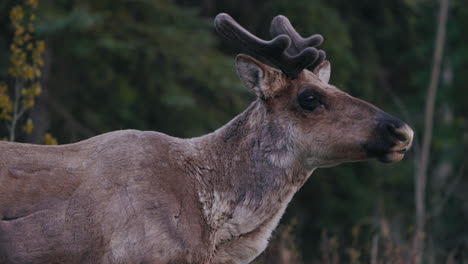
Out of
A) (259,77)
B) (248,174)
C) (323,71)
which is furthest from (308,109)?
(323,71)

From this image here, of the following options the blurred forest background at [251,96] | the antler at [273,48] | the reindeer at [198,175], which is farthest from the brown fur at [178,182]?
the blurred forest background at [251,96]

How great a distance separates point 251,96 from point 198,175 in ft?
45.5

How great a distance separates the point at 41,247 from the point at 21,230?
179mm

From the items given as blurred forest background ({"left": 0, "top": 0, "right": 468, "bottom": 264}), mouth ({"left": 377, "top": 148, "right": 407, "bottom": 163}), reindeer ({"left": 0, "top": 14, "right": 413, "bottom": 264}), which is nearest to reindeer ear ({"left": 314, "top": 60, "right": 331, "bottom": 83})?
reindeer ({"left": 0, "top": 14, "right": 413, "bottom": 264})

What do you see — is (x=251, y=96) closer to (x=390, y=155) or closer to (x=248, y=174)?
(x=248, y=174)

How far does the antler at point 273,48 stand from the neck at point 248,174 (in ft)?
1.22

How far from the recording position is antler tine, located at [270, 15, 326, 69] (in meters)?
7.28

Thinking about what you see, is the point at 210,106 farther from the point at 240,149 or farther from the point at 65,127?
the point at 240,149

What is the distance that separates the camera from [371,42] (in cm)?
2316

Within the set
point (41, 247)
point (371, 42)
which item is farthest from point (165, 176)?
point (371, 42)

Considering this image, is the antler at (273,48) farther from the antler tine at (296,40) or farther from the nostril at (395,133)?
the nostril at (395,133)

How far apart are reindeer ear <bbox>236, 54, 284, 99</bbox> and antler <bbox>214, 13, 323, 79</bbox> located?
4.1 inches

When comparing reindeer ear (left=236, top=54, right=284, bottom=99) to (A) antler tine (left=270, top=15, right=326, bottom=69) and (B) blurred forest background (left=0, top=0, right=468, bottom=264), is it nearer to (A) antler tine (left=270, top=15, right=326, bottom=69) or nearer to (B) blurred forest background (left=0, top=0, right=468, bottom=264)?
(A) antler tine (left=270, top=15, right=326, bottom=69)

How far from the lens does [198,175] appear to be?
6.57 metres
